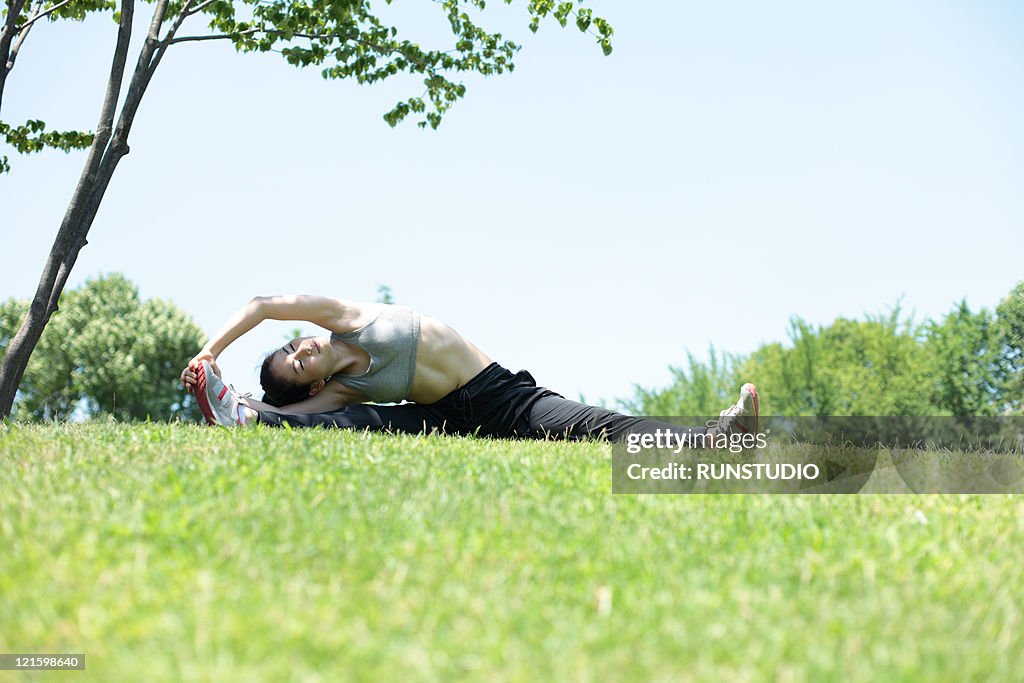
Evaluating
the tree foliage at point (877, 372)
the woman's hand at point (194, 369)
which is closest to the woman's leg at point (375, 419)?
the woman's hand at point (194, 369)

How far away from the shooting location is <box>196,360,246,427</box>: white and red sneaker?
630 centimetres

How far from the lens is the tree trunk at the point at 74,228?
8.11 m

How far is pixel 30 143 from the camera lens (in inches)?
409

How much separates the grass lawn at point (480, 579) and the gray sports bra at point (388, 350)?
2374 millimetres

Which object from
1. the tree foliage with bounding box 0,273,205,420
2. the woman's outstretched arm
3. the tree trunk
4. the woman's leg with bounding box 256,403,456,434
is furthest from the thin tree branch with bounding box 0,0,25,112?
the tree foliage with bounding box 0,273,205,420

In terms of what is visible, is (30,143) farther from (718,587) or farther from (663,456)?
(718,587)

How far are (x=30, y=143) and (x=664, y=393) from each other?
27.9m

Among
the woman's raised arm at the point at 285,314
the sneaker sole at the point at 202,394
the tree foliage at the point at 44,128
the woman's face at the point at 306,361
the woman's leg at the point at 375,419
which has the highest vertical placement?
the tree foliage at the point at 44,128

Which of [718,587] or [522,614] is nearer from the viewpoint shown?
[522,614]

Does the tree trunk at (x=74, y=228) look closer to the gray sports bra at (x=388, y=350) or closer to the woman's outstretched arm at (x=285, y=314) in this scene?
the woman's outstretched arm at (x=285, y=314)

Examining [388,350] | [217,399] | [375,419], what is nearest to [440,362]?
[388,350]

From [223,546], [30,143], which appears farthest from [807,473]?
[30,143]

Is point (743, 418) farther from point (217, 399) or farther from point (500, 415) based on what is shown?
point (217, 399)

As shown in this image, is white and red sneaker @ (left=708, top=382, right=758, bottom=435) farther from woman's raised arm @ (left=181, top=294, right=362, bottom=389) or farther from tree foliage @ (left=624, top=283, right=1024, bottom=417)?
tree foliage @ (left=624, top=283, right=1024, bottom=417)
